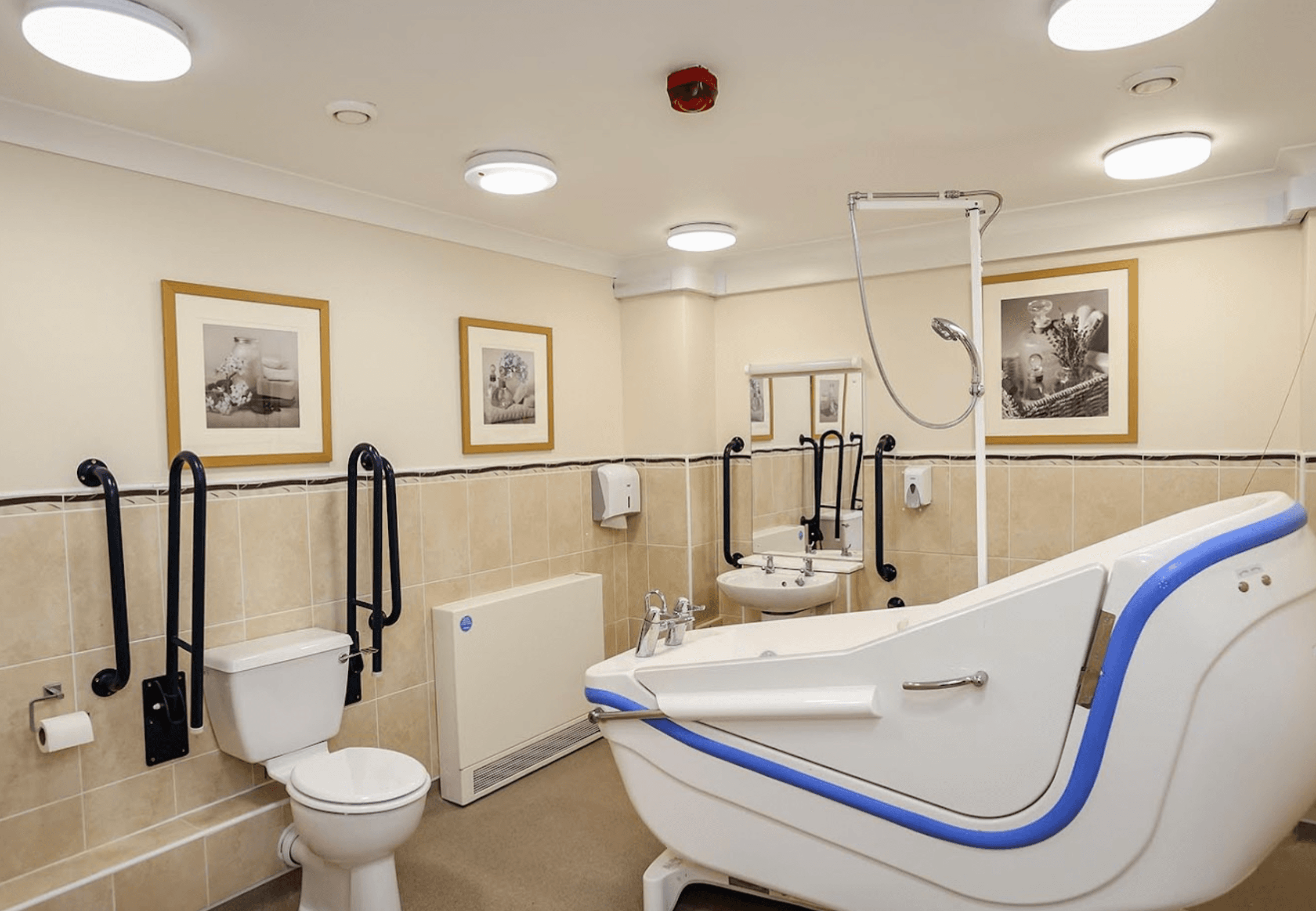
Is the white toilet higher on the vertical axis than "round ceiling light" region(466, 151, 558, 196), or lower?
lower

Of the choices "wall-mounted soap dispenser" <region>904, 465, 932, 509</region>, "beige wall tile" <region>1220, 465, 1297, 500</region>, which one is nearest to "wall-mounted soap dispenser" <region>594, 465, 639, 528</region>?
"wall-mounted soap dispenser" <region>904, 465, 932, 509</region>

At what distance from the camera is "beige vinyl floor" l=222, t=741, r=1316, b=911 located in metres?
2.56

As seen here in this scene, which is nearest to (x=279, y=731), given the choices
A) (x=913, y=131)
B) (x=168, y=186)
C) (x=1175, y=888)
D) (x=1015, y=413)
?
(x=168, y=186)

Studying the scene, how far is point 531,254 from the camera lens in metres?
3.79

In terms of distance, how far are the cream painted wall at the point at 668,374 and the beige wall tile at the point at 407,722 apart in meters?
1.67

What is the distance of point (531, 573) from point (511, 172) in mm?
1817

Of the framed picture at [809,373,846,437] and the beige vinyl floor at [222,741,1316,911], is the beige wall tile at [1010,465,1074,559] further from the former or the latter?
the beige vinyl floor at [222,741,1316,911]

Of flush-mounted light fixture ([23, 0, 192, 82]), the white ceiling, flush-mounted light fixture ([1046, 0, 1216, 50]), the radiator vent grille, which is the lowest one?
the radiator vent grille

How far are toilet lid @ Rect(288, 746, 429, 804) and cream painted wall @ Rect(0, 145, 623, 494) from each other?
966 millimetres

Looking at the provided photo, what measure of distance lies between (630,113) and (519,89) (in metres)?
0.33

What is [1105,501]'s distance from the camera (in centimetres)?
339

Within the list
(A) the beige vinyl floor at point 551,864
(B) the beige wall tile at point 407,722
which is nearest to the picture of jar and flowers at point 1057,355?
(A) the beige vinyl floor at point 551,864

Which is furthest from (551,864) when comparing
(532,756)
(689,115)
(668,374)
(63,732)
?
(689,115)

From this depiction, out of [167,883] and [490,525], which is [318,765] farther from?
[490,525]
